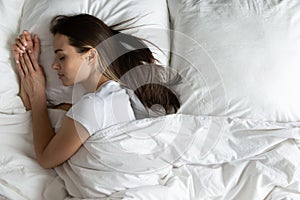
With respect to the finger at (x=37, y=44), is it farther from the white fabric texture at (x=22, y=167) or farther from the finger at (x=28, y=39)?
the white fabric texture at (x=22, y=167)

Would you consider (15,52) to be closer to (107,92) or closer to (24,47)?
(24,47)

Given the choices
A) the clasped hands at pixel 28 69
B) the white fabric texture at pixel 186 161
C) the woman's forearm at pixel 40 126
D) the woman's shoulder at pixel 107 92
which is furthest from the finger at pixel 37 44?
the white fabric texture at pixel 186 161

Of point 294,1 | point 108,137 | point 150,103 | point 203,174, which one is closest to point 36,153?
Result: point 108,137

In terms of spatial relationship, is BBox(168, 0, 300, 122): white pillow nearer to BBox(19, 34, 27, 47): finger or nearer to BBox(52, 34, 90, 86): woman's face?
BBox(52, 34, 90, 86): woman's face

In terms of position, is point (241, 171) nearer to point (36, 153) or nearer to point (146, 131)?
point (146, 131)

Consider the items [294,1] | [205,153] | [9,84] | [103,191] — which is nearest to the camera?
[103,191]

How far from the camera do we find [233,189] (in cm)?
124

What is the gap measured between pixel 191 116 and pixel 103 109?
28 centimetres

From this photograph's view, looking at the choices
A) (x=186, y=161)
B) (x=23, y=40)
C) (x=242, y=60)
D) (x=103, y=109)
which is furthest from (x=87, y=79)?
(x=242, y=60)

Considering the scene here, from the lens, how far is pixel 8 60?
1409 millimetres

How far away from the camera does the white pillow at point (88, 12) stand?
143cm

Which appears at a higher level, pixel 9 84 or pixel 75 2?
pixel 75 2

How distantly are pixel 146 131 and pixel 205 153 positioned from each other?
7.3 inches

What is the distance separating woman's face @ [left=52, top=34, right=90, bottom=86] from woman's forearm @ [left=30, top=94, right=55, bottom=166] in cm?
10
